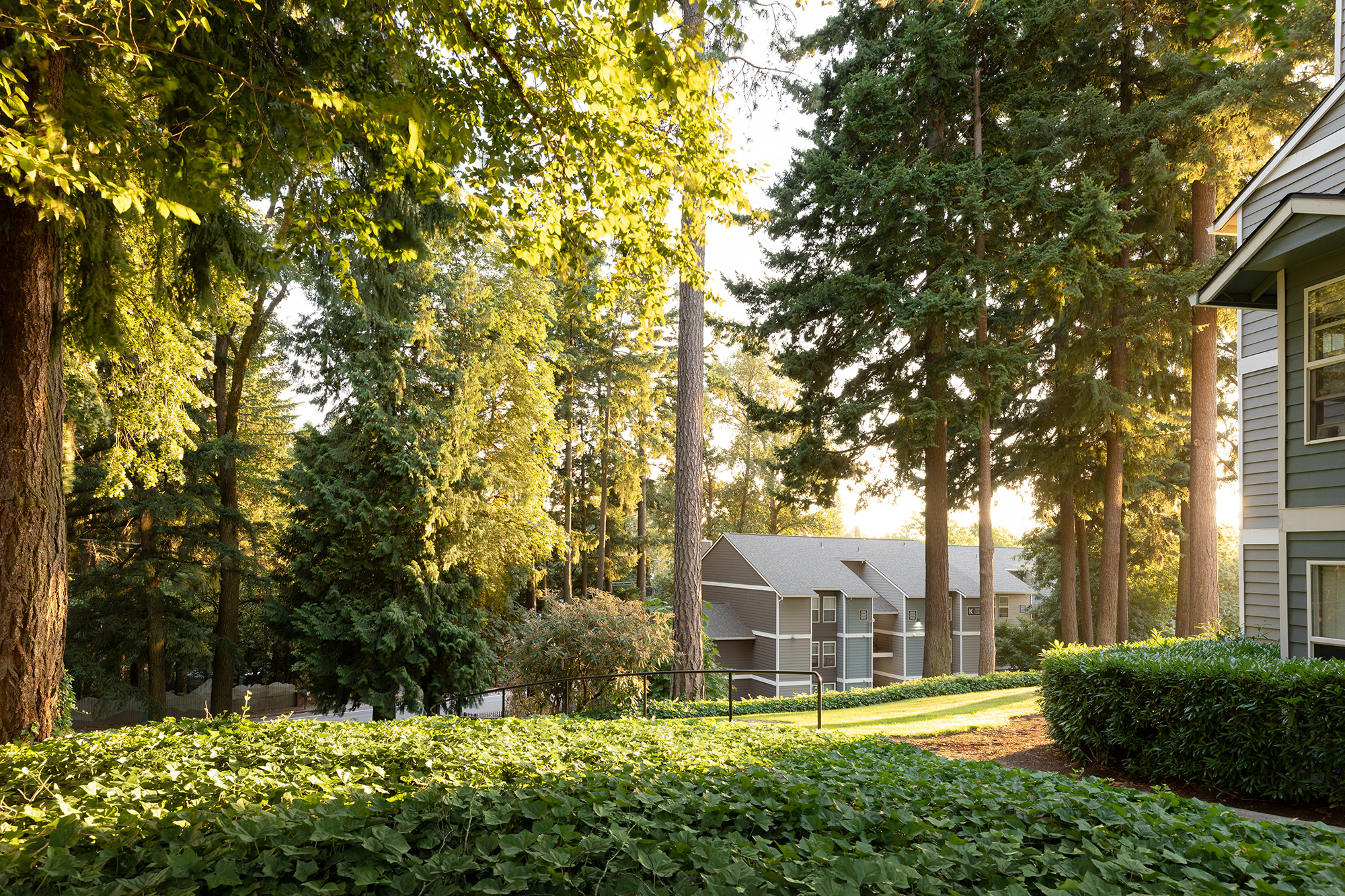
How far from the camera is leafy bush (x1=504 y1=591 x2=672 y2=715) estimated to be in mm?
11516

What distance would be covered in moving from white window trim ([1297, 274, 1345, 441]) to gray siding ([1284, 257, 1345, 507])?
0.04 meters

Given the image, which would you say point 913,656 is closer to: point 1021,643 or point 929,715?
point 1021,643

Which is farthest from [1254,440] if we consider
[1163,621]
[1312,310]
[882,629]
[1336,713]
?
[1163,621]

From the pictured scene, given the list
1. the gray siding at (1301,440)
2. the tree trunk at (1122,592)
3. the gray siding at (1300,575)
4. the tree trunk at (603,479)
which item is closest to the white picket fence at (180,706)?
the tree trunk at (603,479)

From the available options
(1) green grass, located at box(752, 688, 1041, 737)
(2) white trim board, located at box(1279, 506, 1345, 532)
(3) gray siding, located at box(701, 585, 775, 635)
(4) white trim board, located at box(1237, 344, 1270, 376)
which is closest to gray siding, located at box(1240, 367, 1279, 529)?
(4) white trim board, located at box(1237, 344, 1270, 376)

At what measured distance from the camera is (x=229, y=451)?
17.8m

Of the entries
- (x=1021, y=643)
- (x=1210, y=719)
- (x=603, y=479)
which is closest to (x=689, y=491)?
(x=1210, y=719)

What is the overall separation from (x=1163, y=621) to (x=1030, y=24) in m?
26.3

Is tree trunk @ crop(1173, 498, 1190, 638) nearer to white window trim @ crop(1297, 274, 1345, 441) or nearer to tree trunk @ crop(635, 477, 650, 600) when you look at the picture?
white window trim @ crop(1297, 274, 1345, 441)

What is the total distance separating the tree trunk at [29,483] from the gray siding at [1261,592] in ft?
41.6

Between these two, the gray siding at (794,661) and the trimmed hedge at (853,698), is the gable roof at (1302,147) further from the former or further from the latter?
the gray siding at (794,661)

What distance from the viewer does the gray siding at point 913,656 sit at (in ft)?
90.4

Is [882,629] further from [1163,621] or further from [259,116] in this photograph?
[259,116]

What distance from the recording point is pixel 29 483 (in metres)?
4.97
